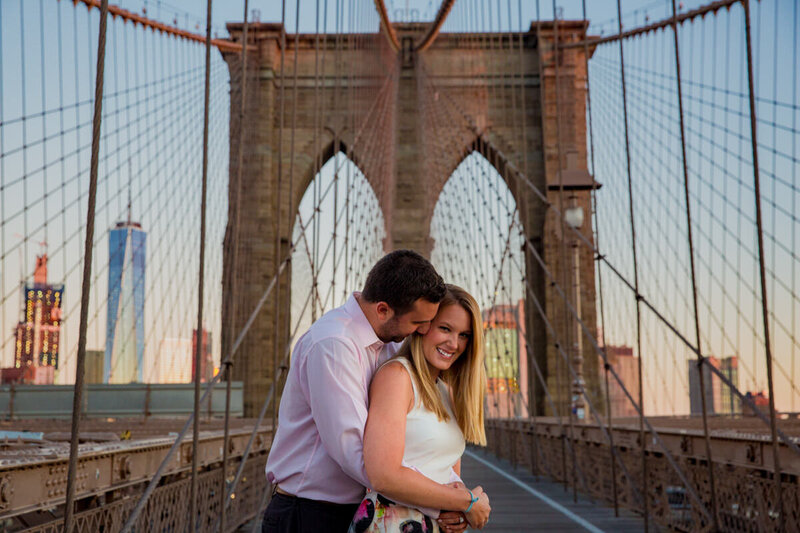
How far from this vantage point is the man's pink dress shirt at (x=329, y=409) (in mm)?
1684

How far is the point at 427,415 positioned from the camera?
1.80 metres

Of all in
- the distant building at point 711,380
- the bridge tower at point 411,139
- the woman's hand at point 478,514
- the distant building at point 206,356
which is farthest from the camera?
the bridge tower at point 411,139

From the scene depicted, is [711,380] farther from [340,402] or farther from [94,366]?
[340,402]

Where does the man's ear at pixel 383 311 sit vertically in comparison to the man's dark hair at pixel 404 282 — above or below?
below

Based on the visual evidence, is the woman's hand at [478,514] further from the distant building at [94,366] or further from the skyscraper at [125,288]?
the distant building at [94,366]

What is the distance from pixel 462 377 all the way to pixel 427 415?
155mm

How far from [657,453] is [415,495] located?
498 cm

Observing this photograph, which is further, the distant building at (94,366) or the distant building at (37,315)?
the distant building at (94,366)

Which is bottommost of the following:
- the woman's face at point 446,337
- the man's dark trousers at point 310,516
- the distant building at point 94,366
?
the man's dark trousers at point 310,516

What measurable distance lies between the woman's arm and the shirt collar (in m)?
0.08

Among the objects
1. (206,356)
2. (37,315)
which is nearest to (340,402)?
(37,315)

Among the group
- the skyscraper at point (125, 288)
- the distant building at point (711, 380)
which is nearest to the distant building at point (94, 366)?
the skyscraper at point (125, 288)

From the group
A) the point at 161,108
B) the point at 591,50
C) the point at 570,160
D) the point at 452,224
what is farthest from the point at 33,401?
the point at 591,50

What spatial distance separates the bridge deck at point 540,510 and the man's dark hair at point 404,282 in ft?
14.4
